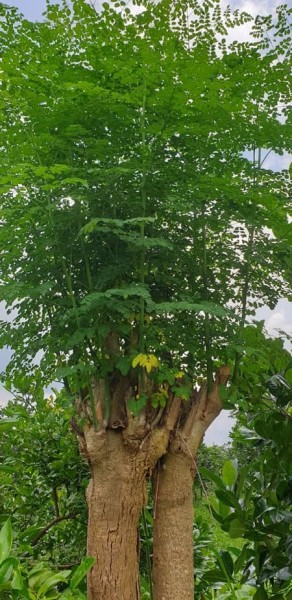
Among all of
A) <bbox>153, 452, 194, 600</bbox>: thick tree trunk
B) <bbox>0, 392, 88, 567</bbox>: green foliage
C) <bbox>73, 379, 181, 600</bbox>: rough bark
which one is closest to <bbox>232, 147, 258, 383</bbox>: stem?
<bbox>73, 379, 181, 600</bbox>: rough bark

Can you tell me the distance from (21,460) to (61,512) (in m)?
0.47

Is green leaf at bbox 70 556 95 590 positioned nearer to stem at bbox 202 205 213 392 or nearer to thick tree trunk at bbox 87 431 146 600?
thick tree trunk at bbox 87 431 146 600

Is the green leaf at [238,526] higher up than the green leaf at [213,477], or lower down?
lower down

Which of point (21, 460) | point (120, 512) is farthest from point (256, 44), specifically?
point (21, 460)

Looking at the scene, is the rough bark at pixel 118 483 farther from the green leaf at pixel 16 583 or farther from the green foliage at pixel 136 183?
the green leaf at pixel 16 583

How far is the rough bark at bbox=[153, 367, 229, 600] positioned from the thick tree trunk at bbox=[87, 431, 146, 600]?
188 mm

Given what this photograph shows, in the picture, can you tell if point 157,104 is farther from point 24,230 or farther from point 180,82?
point 24,230

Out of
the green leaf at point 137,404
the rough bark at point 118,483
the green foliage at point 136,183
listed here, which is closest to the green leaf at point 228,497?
the green foliage at point 136,183

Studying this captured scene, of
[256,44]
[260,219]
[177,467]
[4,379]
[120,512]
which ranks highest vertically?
[256,44]

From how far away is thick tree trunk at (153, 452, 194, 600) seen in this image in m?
3.18

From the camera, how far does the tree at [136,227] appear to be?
2.84m

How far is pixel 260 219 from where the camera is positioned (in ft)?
10.9

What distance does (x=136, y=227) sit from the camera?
3328mm

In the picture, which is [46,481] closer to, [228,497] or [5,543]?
[5,543]
